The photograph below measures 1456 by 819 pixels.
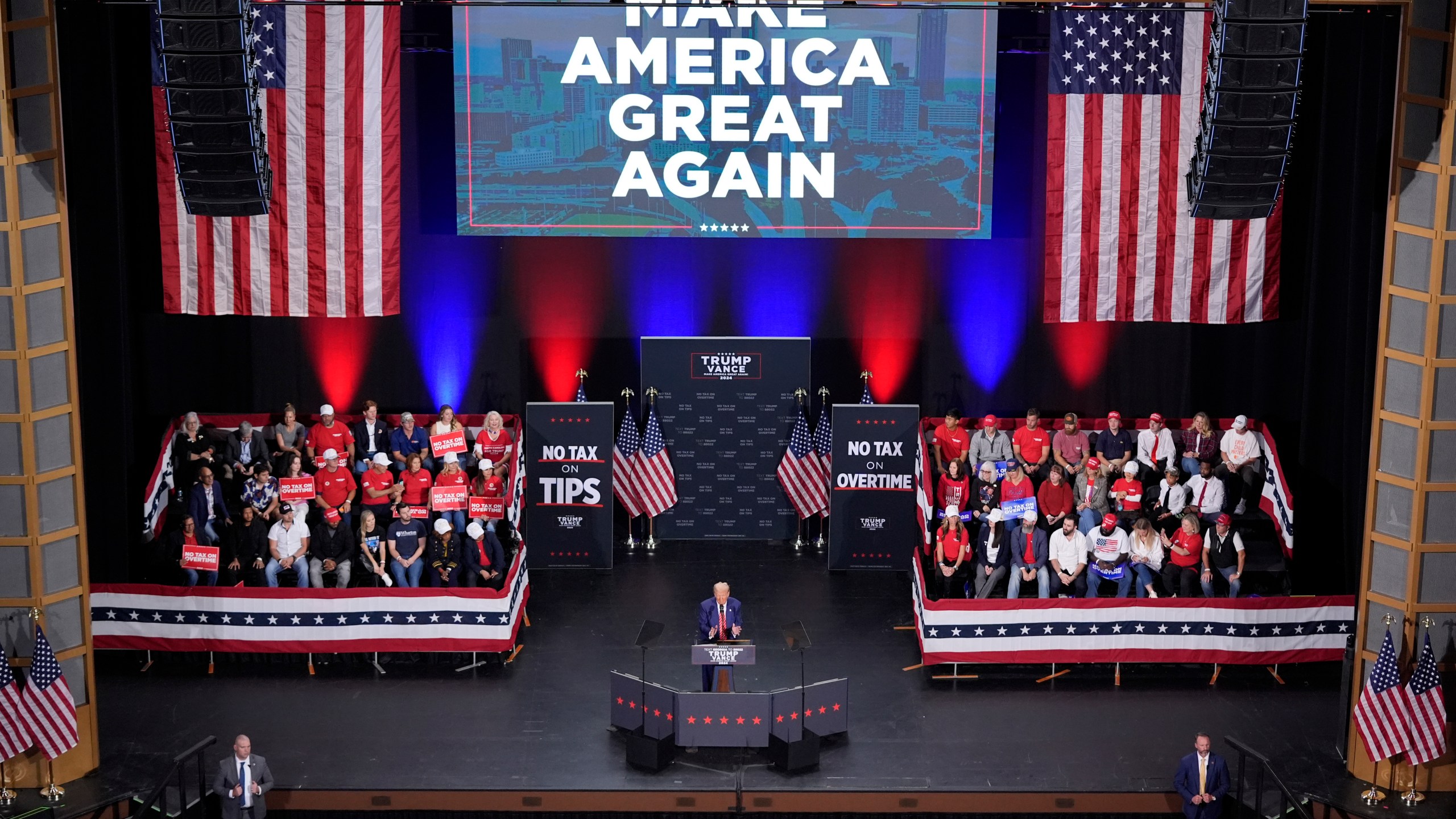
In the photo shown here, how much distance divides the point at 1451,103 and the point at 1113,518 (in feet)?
17.3

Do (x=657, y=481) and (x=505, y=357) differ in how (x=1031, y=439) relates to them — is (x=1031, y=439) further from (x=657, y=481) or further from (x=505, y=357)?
(x=505, y=357)

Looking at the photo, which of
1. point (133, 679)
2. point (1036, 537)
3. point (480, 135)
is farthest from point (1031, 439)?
point (133, 679)

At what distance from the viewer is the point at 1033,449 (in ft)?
61.7

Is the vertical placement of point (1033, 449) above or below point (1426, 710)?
above

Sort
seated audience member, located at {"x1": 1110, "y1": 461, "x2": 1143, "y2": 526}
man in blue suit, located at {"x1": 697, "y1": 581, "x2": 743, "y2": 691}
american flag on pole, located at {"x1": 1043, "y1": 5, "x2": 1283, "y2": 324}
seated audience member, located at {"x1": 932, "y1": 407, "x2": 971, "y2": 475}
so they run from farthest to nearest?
seated audience member, located at {"x1": 932, "y1": 407, "x2": 971, "y2": 475} → seated audience member, located at {"x1": 1110, "y1": 461, "x2": 1143, "y2": 526} → american flag on pole, located at {"x1": 1043, "y1": 5, "x2": 1283, "y2": 324} → man in blue suit, located at {"x1": 697, "y1": 581, "x2": 743, "y2": 691}

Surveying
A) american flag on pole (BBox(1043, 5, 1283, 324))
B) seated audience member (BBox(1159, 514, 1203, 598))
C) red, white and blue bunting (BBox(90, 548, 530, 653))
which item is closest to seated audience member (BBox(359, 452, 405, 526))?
red, white and blue bunting (BBox(90, 548, 530, 653))

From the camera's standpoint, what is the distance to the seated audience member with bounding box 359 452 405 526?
59.3ft

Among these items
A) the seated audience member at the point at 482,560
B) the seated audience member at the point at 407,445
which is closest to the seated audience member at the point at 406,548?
the seated audience member at the point at 482,560

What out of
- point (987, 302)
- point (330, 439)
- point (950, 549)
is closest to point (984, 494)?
point (950, 549)

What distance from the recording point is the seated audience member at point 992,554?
16859mm

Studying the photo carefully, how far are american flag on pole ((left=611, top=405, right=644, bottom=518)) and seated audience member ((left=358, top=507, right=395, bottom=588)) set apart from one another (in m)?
3.07

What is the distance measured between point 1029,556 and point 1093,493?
1.56 metres

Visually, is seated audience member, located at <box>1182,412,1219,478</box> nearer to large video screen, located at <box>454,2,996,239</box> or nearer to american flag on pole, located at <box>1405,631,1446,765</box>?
large video screen, located at <box>454,2,996,239</box>

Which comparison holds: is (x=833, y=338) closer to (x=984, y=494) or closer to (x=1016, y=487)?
(x=984, y=494)
